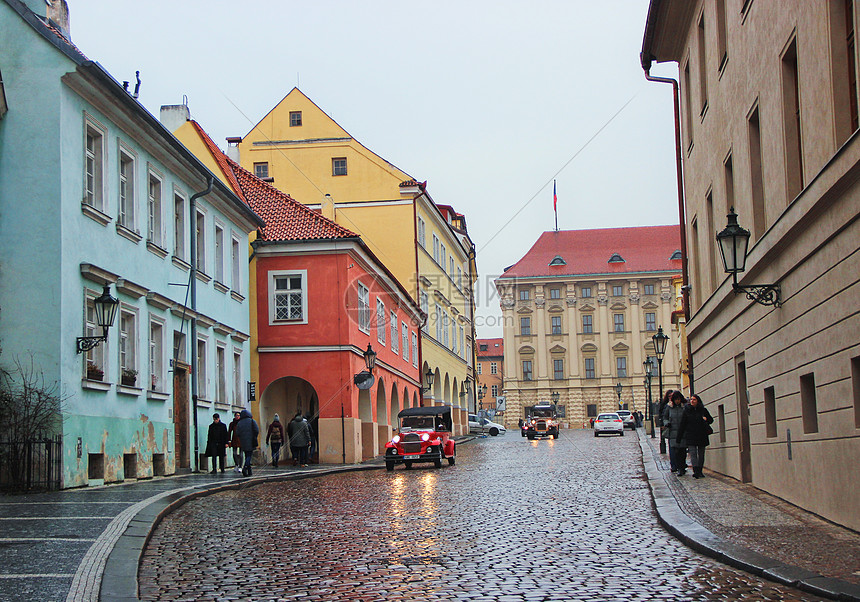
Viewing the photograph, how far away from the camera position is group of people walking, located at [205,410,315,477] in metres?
24.1

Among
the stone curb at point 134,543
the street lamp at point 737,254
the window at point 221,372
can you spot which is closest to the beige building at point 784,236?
the street lamp at point 737,254

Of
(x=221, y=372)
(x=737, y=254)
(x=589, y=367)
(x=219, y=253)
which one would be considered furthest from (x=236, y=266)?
(x=589, y=367)

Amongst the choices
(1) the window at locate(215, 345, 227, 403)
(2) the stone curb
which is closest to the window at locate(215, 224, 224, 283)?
(1) the window at locate(215, 345, 227, 403)

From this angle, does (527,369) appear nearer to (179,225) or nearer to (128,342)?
(179,225)

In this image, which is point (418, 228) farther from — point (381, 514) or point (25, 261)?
point (381, 514)

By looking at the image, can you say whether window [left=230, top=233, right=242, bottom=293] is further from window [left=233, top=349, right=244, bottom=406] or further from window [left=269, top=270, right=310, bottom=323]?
window [left=269, top=270, right=310, bottom=323]

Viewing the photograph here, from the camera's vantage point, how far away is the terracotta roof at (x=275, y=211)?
1334 inches

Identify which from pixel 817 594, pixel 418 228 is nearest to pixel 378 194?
pixel 418 228

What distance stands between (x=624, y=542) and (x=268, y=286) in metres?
24.4

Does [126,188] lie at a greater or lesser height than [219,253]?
greater

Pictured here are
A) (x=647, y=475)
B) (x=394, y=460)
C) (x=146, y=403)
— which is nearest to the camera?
(x=647, y=475)

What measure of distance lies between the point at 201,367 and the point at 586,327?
8311 cm

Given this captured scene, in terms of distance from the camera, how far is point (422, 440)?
27375 millimetres

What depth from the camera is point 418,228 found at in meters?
50.2
